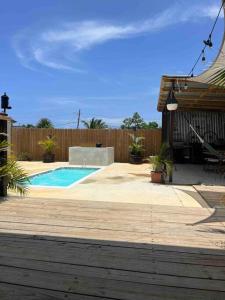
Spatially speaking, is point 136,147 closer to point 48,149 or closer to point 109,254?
point 48,149

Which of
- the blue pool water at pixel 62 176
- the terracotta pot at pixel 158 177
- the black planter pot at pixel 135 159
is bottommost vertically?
the blue pool water at pixel 62 176

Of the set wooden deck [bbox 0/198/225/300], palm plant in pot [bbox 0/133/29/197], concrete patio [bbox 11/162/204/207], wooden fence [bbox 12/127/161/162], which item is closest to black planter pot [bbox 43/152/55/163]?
wooden fence [bbox 12/127/161/162]

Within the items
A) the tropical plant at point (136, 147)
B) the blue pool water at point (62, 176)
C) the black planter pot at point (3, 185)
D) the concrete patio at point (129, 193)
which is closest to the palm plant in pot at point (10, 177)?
the black planter pot at point (3, 185)

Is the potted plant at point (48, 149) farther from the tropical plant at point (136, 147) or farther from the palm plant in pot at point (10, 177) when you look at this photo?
the palm plant in pot at point (10, 177)

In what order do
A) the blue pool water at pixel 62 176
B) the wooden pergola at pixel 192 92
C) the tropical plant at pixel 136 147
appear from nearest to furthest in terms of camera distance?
the wooden pergola at pixel 192 92 → the blue pool water at pixel 62 176 → the tropical plant at pixel 136 147

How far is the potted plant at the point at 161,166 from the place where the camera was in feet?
30.4

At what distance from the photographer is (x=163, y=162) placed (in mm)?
9367

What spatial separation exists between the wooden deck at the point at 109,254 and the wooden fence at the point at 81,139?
11367 millimetres

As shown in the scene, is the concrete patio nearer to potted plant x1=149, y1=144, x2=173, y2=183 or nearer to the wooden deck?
potted plant x1=149, y1=144, x2=173, y2=183

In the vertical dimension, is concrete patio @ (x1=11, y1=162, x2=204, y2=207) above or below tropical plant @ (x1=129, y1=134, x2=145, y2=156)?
below

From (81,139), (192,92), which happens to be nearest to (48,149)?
(81,139)

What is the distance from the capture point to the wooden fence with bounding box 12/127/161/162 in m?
16.6

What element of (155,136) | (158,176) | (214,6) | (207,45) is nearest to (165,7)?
(207,45)

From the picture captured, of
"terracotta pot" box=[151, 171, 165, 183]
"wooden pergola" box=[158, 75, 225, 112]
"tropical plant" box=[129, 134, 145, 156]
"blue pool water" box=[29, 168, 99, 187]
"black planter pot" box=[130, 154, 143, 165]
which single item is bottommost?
"blue pool water" box=[29, 168, 99, 187]
